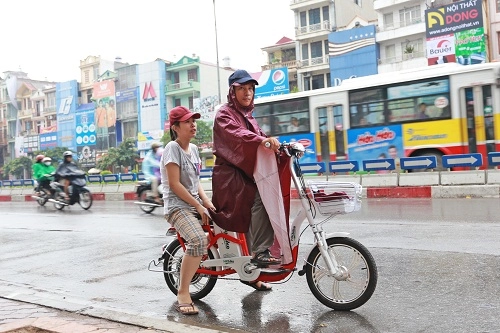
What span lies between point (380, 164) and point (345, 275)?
1220 centimetres

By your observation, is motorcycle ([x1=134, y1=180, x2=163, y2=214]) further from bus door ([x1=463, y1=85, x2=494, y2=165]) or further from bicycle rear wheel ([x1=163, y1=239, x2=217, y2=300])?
bus door ([x1=463, y1=85, x2=494, y2=165])

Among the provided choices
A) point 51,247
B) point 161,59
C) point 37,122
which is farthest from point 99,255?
point 37,122

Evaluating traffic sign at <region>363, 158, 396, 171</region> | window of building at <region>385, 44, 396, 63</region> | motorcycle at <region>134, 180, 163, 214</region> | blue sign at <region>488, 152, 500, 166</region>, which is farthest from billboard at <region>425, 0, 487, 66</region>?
motorcycle at <region>134, 180, 163, 214</region>

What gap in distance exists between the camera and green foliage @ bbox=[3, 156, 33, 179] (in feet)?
207

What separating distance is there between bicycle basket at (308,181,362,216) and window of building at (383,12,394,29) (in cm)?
4074

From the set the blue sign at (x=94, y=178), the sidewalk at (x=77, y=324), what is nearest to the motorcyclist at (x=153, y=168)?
the sidewalk at (x=77, y=324)

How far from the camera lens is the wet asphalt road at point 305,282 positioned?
12.9ft

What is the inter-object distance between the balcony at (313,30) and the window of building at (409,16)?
23.4 ft

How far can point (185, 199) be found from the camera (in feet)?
14.1

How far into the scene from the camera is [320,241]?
4070mm

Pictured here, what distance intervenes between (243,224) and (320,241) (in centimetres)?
60

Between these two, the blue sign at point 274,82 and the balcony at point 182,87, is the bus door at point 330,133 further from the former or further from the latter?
the balcony at point 182,87

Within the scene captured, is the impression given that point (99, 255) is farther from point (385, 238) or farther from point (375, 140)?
point (375, 140)

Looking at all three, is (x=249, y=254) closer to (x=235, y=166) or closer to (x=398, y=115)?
(x=235, y=166)
